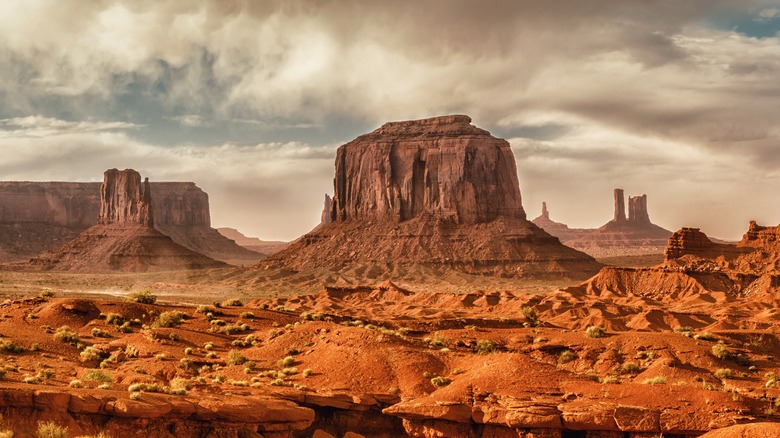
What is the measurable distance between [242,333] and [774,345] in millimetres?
23282

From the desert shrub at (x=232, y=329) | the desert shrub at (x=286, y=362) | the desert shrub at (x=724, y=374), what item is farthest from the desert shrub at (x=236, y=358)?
the desert shrub at (x=724, y=374)

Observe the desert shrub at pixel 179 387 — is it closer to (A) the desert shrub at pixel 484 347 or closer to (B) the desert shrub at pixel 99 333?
(B) the desert shrub at pixel 99 333

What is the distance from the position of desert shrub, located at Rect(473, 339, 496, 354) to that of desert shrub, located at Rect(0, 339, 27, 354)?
1663cm

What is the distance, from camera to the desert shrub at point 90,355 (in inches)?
1374

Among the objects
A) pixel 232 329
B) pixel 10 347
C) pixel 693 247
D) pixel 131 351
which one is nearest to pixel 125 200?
pixel 693 247

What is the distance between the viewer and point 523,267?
428 ft

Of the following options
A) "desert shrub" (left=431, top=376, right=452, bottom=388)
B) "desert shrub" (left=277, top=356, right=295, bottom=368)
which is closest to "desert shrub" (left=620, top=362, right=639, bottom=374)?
"desert shrub" (left=431, top=376, right=452, bottom=388)

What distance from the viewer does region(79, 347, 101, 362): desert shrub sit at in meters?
34.9

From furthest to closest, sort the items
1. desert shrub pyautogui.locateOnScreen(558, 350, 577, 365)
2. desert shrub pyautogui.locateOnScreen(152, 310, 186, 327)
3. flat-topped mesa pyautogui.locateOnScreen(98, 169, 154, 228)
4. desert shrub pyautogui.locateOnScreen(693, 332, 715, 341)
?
flat-topped mesa pyautogui.locateOnScreen(98, 169, 154, 228) → desert shrub pyautogui.locateOnScreen(693, 332, 715, 341) → desert shrub pyautogui.locateOnScreen(152, 310, 186, 327) → desert shrub pyautogui.locateOnScreen(558, 350, 577, 365)

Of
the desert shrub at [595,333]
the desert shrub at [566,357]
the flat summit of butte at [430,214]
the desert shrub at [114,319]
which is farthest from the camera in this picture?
the flat summit of butte at [430,214]

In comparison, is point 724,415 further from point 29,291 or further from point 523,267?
point 523,267

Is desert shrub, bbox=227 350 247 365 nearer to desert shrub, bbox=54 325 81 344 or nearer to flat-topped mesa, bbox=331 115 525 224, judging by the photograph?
desert shrub, bbox=54 325 81 344

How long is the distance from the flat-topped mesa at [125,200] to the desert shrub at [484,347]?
145 meters

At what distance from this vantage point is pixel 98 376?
95.1 ft
